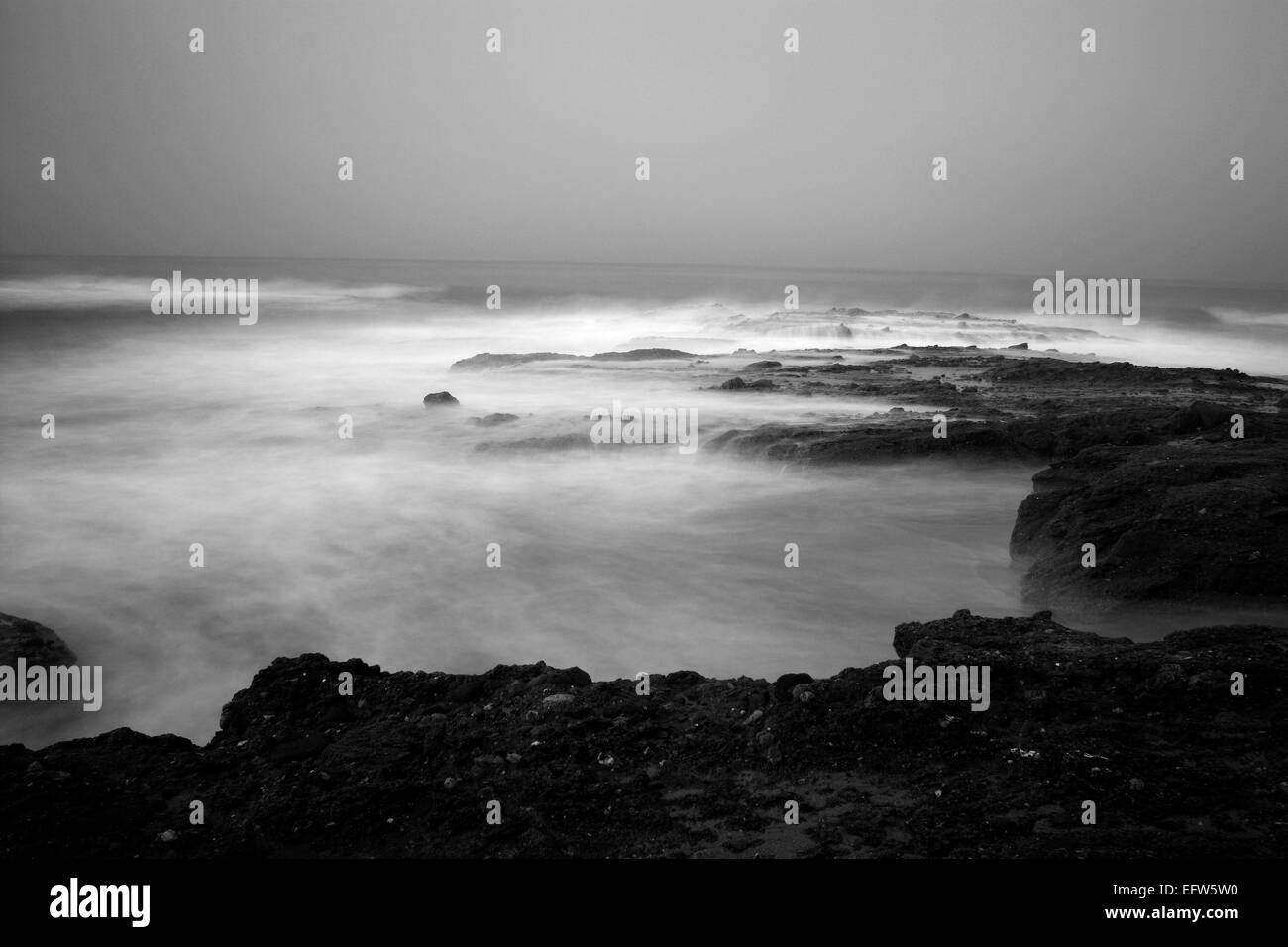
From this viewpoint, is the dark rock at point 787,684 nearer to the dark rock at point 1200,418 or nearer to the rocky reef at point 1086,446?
the rocky reef at point 1086,446

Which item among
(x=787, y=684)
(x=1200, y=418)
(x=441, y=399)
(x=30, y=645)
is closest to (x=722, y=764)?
(x=787, y=684)

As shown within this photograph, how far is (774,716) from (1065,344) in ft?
117

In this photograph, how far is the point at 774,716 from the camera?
178 inches

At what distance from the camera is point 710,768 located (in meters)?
4.24

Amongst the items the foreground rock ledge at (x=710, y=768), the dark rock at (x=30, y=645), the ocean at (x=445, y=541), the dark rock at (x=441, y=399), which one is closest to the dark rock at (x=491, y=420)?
the ocean at (x=445, y=541)

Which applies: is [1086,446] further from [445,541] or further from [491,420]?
[491,420]

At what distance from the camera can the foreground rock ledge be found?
12.1ft

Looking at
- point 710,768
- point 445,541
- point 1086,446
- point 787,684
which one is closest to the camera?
point 710,768

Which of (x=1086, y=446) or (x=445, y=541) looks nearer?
(x=445, y=541)

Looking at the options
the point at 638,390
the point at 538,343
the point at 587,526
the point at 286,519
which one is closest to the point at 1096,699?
the point at 587,526

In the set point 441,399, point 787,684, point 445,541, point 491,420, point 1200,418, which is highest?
point 441,399

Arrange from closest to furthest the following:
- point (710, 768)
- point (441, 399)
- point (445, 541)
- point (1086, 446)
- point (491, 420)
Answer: point (710, 768), point (445, 541), point (1086, 446), point (491, 420), point (441, 399)

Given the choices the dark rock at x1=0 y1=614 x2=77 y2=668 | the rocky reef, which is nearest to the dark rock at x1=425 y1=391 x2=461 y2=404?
the rocky reef

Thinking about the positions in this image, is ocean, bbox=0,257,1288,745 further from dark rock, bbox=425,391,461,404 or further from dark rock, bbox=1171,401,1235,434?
dark rock, bbox=1171,401,1235,434
